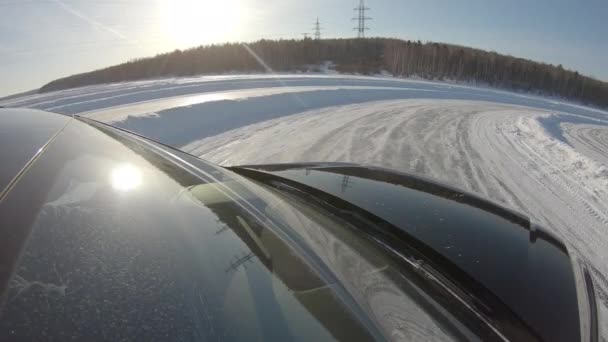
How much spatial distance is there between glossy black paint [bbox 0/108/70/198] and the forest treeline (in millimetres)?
32613

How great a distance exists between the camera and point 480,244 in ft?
5.32

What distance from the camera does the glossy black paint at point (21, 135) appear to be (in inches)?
41.3

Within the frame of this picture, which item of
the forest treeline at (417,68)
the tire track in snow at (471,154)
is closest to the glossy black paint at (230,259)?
the tire track in snow at (471,154)

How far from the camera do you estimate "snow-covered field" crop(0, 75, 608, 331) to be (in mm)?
3996

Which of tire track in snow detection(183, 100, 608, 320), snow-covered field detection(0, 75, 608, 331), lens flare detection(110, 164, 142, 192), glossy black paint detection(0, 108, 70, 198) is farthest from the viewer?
snow-covered field detection(0, 75, 608, 331)

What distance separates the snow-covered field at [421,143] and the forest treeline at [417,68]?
23789 millimetres

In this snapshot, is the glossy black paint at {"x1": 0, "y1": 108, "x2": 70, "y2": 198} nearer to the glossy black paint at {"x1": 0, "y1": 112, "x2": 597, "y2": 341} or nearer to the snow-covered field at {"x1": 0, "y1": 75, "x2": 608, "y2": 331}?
the glossy black paint at {"x1": 0, "y1": 112, "x2": 597, "y2": 341}

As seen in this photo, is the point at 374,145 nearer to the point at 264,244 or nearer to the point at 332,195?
the point at 332,195

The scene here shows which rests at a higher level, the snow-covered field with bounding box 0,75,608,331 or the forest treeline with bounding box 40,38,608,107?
the forest treeline with bounding box 40,38,608,107

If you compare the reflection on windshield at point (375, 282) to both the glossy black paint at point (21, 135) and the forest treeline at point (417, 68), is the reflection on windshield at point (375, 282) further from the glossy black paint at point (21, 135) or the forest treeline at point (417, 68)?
the forest treeline at point (417, 68)

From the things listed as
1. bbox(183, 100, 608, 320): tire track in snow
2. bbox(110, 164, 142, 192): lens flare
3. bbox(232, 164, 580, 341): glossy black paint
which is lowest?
bbox(183, 100, 608, 320): tire track in snow

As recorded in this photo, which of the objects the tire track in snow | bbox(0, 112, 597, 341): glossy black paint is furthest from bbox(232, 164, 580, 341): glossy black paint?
the tire track in snow

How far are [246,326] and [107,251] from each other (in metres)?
0.42

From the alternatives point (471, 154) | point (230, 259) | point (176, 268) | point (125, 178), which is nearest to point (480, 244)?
point (230, 259)
